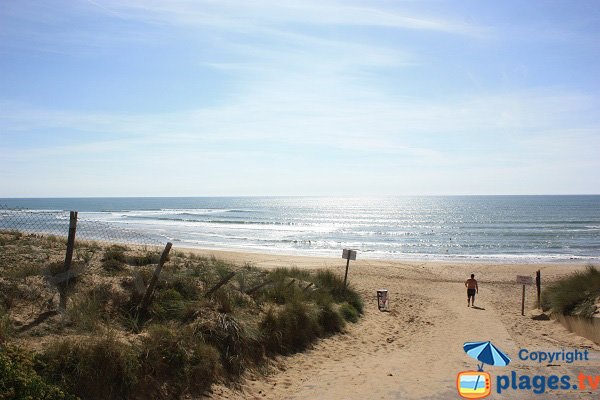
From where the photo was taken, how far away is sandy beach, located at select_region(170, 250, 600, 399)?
26.8ft

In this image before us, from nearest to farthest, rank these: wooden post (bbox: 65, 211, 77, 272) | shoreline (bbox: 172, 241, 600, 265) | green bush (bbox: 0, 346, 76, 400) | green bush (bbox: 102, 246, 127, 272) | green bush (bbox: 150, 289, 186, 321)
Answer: green bush (bbox: 0, 346, 76, 400), wooden post (bbox: 65, 211, 77, 272), green bush (bbox: 150, 289, 186, 321), green bush (bbox: 102, 246, 127, 272), shoreline (bbox: 172, 241, 600, 265)

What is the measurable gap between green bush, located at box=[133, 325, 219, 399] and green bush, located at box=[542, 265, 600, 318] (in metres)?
10.5

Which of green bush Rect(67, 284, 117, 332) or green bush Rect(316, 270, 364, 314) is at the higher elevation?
green bush Rect(67, 284, 117, 332)

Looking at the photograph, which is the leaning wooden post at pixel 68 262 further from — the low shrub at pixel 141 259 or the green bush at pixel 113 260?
the low shrub at pixel 141 259

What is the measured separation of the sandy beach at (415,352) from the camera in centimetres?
818

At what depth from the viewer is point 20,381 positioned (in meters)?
5.10

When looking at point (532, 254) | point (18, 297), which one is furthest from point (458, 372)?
point (532, 254)

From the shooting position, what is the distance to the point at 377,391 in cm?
822

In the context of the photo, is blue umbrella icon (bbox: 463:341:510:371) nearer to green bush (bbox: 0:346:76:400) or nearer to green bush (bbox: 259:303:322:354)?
green bush (bbox: 259:303:322:354)

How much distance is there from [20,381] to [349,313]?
Answer: 33.8ft

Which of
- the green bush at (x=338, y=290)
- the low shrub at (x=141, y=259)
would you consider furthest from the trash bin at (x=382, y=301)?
the low shrub at (x=141, y=259)

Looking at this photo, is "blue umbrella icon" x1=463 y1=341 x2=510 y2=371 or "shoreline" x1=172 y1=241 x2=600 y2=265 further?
"shoreline" x1=172 y1=241 x2=600 y2=265

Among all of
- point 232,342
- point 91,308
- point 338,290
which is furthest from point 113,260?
point 338,290

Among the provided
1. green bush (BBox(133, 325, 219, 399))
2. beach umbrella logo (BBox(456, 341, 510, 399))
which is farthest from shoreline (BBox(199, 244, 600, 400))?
green bush (BBox(133, 325, 219, 399))
